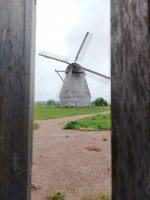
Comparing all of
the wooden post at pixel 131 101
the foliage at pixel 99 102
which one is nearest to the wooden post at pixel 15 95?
the wooden post at pixel 131 101

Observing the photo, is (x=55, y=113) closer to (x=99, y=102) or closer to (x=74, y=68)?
(x=74, y=68)

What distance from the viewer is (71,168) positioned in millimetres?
7207

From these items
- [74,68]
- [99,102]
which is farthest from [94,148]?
[99,102]

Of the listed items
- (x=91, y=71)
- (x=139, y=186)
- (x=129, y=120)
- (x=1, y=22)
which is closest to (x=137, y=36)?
(x=129, y=120)

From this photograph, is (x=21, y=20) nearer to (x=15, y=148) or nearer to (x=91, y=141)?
(x=15, y=148)

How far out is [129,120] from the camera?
102cm

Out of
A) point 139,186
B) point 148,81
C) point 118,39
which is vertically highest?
point 118,39

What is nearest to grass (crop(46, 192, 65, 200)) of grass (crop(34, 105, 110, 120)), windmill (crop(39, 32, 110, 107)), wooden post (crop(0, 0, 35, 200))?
wooden post (crop(0, 0, 35, 200))

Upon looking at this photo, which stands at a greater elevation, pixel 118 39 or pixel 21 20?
pixel 21 20

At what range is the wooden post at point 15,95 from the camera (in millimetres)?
1288

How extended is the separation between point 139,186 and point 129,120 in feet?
0.73

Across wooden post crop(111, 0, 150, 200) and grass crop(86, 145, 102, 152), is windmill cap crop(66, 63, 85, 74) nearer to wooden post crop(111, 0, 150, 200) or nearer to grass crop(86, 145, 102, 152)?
grass crop(86, 145, 102, 152)

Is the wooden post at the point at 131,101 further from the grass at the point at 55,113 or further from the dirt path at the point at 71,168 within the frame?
the grass at the point at 55,113

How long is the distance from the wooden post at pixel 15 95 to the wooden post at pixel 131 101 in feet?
1.38
